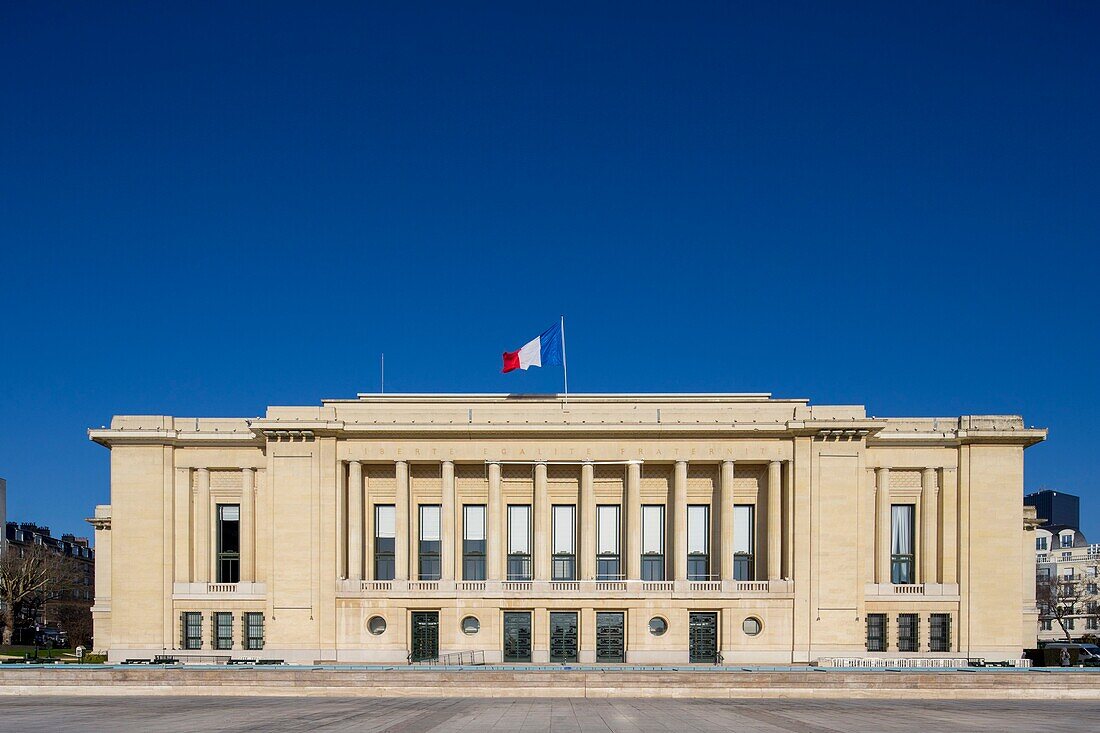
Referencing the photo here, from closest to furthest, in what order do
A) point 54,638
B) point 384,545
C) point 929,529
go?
point 929,529 → point 384,545 → point 54,638

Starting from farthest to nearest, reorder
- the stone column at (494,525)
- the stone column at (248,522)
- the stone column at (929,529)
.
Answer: the stone column at (248,522) → the stone column at (929,529) → the stone column at (494,525)

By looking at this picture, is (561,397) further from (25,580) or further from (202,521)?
(25,580)

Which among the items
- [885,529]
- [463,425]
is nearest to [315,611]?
[463,425]

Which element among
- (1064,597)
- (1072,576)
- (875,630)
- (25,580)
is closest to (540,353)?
(875,630)

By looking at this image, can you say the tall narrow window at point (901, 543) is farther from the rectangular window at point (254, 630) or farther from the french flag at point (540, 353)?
the rectangular window at point (254, 630)

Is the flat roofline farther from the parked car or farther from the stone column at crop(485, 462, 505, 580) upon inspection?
the parked car

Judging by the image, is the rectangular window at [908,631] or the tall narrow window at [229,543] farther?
the tall narrow window at [229,543]

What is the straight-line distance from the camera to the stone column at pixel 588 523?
2421 inches

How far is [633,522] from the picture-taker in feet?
202

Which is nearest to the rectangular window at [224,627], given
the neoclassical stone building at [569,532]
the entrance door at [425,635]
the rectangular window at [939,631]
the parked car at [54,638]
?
the neoclassical stone building at [569,532]

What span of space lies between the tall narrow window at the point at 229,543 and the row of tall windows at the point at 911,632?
146ft

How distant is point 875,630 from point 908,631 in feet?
7.55

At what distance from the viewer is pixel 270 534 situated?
2421 inches

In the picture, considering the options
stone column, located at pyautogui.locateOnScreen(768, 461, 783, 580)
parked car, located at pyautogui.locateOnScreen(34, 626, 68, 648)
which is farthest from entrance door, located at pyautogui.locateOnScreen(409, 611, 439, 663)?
parked car, located at pyautogui.locateOnScreen(34, 626, 68, 648)
